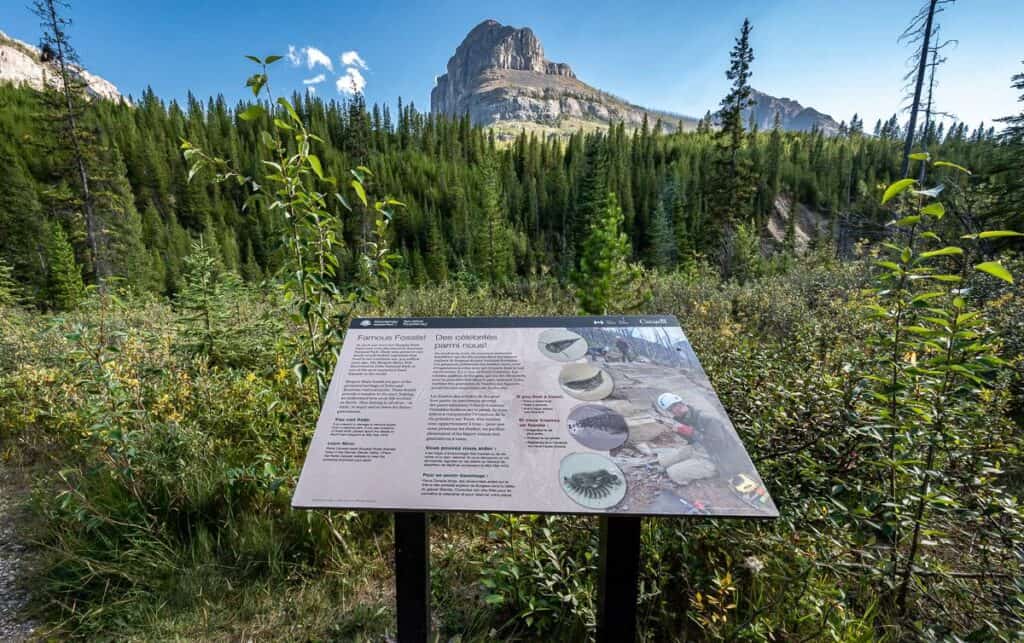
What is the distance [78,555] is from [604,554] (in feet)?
9.55

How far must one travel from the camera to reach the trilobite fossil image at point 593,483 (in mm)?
1460

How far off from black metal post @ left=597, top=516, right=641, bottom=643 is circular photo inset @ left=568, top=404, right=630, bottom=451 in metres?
0.27

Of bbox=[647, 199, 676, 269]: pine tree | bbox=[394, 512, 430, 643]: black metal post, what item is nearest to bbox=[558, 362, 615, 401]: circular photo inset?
bbox=[394, 512, 430, 643]: black metal post

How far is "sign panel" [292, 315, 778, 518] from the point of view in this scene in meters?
1.48

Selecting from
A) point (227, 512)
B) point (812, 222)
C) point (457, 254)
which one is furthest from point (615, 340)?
point (812, 222)

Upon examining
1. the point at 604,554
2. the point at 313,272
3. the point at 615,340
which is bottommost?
the point at 604,554

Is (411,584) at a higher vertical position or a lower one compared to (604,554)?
lower

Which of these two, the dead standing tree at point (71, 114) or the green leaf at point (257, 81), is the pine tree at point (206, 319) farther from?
the dead standing tree at point (71, 114)

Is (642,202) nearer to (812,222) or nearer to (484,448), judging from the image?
(812,222)

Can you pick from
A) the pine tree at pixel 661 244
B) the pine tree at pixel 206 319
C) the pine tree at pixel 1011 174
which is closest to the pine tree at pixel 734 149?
the pine tree at pixel 1011 174

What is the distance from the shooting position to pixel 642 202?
5391 centimetres

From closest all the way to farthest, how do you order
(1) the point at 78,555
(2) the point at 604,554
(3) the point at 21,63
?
(2) the point at 604,554
(1) the point at 78,555
(3) the point at 21,63

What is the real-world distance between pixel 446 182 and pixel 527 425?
6373cm

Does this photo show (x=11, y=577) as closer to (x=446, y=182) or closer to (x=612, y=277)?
(x=612, y=277)
